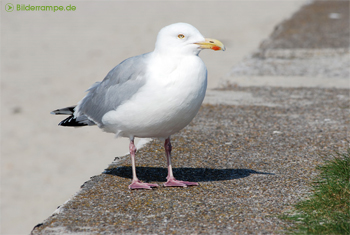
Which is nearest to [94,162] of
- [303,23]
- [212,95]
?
[212,95]

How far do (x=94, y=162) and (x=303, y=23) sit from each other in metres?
8.88

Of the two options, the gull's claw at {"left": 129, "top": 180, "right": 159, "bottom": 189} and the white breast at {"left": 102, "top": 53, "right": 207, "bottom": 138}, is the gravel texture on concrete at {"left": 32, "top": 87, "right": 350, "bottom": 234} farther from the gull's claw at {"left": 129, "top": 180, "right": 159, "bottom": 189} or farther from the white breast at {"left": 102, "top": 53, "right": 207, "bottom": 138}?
the white breast at {"left": 102, "top": 53, "right": 207, "bottom": 138}

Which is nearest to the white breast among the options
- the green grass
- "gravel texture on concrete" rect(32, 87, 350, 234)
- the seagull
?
the seagull

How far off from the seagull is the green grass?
3.63 ft

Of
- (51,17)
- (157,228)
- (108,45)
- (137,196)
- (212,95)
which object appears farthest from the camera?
(51,17)

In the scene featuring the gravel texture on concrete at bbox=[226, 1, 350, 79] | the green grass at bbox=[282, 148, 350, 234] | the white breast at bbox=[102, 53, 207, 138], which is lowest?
the green grass at bbox=[282, 148, 350, 234]

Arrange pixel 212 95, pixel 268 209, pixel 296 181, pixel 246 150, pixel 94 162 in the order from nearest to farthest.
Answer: pixel 268 209
pixel 296 181
pixel 246 150
pixel 94 162
pixel 212 95

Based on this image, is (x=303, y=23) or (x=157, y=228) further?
(x=303, y=23)

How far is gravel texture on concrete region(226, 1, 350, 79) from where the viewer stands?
933 centimetres

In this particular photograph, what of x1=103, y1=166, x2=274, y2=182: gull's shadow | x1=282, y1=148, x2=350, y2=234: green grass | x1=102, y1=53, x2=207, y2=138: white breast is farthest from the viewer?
x1=103, y1=166, x2=274, y2=182: gull's shadow

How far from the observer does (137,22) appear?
15852 mm

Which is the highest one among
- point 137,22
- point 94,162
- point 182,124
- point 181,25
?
point 137,22

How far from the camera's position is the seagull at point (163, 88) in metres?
4.00

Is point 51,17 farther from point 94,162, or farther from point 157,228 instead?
point 157,228
